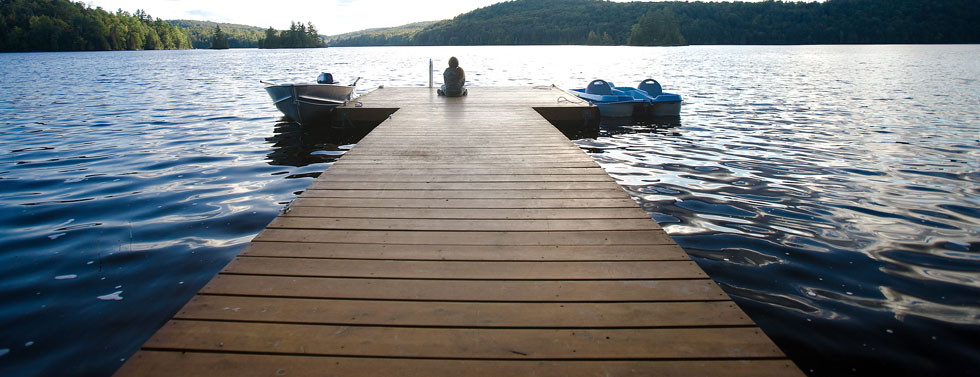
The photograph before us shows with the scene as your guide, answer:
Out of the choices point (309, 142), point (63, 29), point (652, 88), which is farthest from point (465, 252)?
point (63, 29)

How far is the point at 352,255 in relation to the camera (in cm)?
278

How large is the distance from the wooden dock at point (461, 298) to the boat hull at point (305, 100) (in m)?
7.40

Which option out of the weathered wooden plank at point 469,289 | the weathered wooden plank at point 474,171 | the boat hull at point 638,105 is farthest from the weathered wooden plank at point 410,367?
the boat hull at point 638,105

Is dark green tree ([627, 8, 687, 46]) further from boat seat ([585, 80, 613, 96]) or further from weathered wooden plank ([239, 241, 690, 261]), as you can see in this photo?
weathered wooden plank ([239, 241, 690, 261])

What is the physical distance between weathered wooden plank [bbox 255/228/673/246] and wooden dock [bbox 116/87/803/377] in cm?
1

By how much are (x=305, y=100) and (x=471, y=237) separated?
9139mm

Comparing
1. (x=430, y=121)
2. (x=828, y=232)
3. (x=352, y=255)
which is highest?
(x=430, y=121)

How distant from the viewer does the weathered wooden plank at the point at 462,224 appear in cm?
325

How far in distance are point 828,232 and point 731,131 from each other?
6.46 m

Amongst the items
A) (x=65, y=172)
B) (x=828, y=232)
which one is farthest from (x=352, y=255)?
(x=65, y=172)

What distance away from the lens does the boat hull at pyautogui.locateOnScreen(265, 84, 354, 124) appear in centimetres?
1075

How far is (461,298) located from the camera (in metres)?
2.28

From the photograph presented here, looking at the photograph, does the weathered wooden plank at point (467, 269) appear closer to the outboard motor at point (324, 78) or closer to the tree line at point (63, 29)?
the outboard motor at point (324, 78)

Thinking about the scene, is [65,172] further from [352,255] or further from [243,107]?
[243,107]
